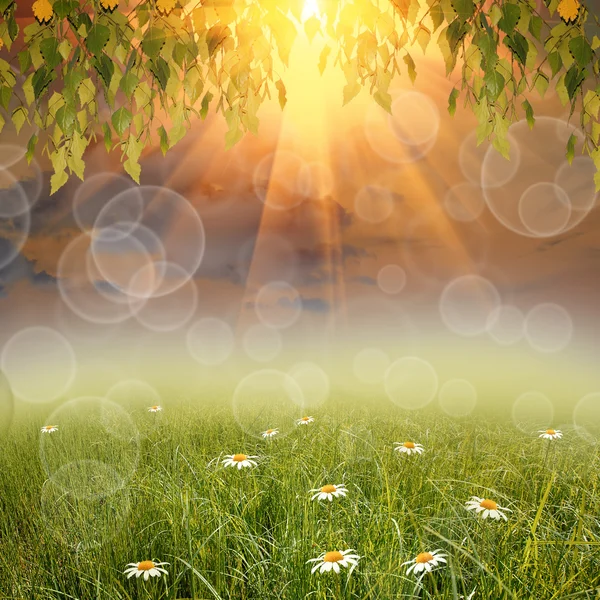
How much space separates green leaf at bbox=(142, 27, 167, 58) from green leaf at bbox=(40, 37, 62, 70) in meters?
0.41

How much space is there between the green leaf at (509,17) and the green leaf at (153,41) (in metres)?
1.67

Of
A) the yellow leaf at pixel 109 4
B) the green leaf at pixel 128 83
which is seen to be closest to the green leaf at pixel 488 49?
the green leaf at pixel 128 83

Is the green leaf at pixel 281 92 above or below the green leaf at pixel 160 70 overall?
above

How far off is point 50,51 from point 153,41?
1.61 feet

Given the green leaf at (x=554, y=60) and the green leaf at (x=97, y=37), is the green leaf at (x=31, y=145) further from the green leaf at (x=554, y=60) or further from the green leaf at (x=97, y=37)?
the green leaf at (x=554, y=60)

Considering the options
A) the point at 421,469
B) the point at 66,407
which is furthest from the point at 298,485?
the point at 66,407

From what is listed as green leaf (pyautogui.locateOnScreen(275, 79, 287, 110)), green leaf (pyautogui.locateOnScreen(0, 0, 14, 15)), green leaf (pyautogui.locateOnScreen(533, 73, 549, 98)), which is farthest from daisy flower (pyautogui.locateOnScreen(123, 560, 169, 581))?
green leaf (pyautogui.locateOnScreen(533, 73, 549, 98))

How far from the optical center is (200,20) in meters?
2.81

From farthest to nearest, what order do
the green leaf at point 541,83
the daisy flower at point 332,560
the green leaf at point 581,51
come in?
the green leaf at point 541,83 → the green leaf at point 581,51 → the daisy flower at point 332,560

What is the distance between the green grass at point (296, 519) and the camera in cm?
220

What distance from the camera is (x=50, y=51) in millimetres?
2492

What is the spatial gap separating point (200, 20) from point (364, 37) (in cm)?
91

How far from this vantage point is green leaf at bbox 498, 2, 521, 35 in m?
2.45

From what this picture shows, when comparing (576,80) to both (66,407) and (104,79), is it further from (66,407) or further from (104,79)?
(66,407)
